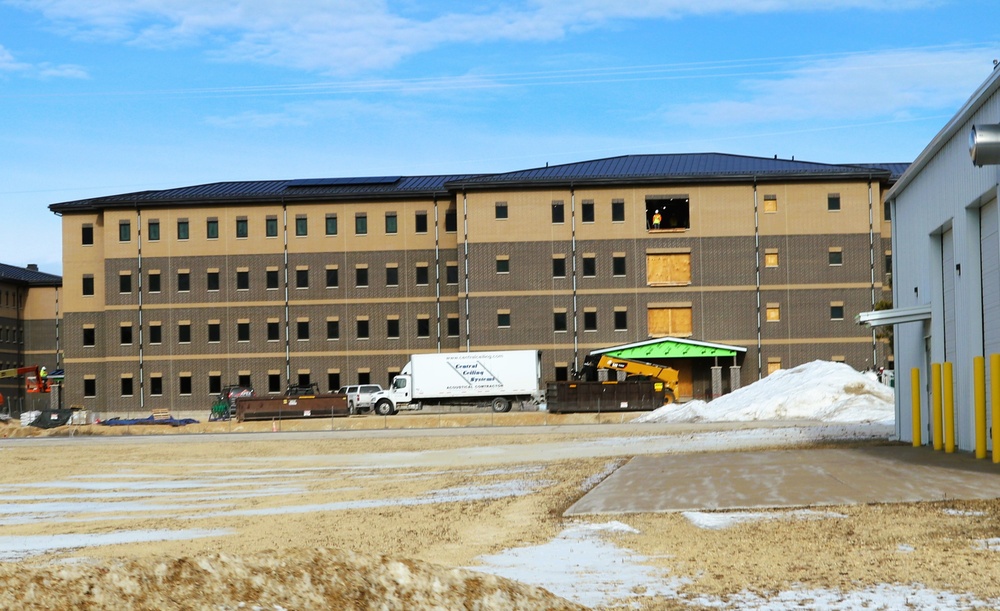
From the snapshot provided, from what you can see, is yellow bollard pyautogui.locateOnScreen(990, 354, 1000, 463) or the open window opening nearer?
yellow bollard pyautogui.locateOnScreen(990, 354, 1000, 463)

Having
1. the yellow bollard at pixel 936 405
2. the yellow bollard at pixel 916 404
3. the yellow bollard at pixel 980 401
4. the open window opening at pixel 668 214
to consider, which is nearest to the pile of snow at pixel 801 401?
the yellow bollard at pixel 916 404

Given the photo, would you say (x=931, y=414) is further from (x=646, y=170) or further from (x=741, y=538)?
(x=646, y=170)

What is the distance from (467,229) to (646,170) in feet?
39.9

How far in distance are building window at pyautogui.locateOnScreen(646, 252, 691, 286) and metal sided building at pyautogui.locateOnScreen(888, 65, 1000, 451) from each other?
41.1 meters

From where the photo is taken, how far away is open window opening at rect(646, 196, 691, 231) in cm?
7531

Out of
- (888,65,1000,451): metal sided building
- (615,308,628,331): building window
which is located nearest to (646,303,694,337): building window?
(615,308,628,331): building window

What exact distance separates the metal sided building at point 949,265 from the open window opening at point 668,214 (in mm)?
41596

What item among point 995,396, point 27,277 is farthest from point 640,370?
point 27,277

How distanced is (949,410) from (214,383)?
61026 millimetres

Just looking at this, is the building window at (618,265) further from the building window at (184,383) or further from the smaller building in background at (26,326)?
the smaller building in background at (26,326)

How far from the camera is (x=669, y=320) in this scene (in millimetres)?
75312

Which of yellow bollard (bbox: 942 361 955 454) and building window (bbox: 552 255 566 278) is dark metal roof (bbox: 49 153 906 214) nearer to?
building window (bbox: 552 255 566 278)

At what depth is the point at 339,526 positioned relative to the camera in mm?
16969

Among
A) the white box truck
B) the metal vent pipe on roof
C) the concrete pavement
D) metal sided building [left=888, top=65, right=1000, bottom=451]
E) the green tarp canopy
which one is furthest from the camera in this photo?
the green tarp canopy
